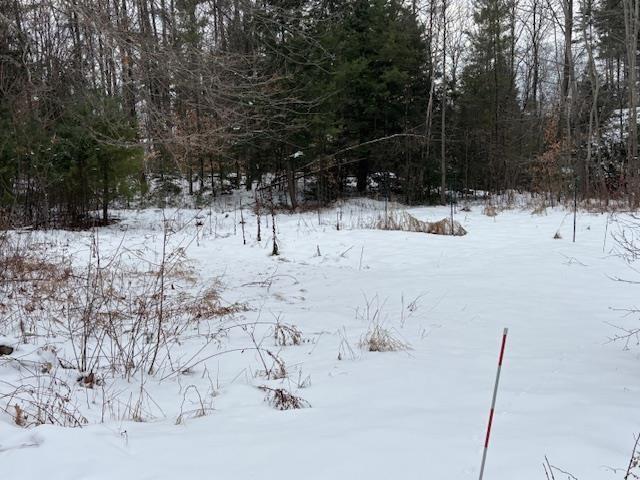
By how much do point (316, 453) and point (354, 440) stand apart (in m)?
0.21

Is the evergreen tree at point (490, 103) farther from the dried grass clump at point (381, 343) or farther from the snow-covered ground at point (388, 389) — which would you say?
the dried grass clump at point (381, 343)

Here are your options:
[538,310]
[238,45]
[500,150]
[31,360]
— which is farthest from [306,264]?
[500,150]

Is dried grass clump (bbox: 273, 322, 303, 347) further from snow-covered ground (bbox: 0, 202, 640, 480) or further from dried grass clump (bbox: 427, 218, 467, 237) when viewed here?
dried grass clump (bbox: 427, 218, 467, 237)

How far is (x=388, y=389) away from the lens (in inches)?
120

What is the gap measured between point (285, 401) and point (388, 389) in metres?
0.64

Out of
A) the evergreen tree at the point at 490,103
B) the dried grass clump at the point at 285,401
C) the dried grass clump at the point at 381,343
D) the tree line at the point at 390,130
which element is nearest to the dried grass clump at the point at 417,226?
the tree line at the point at 390,130

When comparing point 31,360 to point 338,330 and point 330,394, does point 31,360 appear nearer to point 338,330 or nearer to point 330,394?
point 330,394

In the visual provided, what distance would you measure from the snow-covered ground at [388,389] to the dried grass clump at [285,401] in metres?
0.07

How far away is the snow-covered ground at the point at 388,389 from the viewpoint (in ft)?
6.73

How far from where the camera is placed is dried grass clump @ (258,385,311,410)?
2839 millimetres

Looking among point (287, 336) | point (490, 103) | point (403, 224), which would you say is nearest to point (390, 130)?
point (490, 103)

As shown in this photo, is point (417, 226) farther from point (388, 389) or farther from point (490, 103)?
point (490, 103)

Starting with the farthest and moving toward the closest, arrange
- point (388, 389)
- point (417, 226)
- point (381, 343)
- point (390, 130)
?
point (390, 130) → point (417, 226) → point (381, 343) → point (388, 389)

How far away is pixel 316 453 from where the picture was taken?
2145mm
